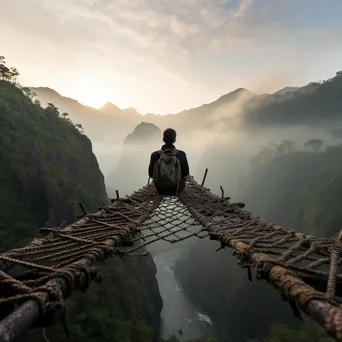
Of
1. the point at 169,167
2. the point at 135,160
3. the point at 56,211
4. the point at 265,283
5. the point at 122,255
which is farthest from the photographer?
the point at 135,160

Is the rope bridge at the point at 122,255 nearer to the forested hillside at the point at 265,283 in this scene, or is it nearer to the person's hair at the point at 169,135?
the person's hair at the point at 169,135

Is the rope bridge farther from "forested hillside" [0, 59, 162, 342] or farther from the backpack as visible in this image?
"forested hillside" [0, 59, 162, 342]

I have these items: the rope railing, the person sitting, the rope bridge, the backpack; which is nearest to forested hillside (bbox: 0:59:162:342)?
the person sitting

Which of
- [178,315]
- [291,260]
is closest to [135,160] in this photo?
[178,315]

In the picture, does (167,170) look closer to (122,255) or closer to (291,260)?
(122,255)

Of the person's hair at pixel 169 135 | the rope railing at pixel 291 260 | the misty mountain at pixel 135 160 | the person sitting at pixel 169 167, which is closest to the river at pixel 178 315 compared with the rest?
the person sitting at pixel 169 167
